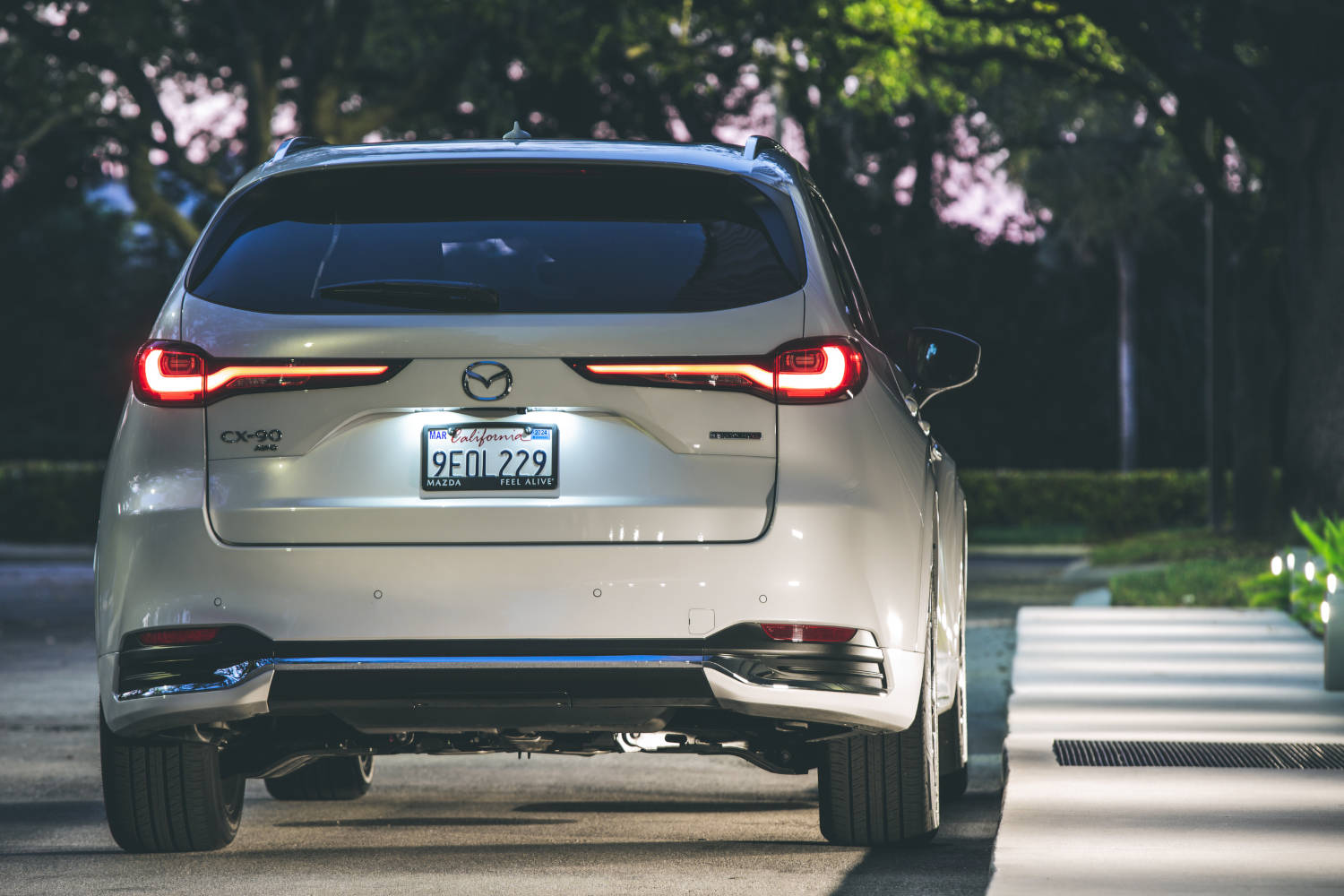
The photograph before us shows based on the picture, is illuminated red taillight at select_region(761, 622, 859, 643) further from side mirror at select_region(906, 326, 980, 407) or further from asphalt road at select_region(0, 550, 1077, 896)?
side mirror at select_region(906, 326, 980, 407)

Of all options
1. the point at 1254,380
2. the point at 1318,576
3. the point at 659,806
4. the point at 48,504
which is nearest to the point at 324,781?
the point at 659,806

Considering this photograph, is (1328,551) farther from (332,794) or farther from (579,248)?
(579,248)

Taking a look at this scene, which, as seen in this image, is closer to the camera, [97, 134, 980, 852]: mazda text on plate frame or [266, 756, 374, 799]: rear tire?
[97, 134, 980, 852]: mazda text on plate frame

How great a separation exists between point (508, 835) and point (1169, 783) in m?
2.23

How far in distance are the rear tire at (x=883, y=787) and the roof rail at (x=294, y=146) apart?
2295 mm

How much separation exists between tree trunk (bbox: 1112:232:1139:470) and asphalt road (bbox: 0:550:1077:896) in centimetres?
3808

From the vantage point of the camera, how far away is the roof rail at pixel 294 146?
5.85 metres

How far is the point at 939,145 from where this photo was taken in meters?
49.5

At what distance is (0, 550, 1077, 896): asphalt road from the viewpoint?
5.84m

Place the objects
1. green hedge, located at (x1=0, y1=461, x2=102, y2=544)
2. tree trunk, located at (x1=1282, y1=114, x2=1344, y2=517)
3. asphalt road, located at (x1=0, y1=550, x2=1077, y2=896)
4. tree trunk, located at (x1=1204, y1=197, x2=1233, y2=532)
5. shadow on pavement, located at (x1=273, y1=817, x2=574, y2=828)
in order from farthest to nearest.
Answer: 1. green hedge, located at (x1=0, y1=461, x2=102, y2=544)
2. tree trunk, located at (x1=1204, y1=197, x2=1233, y2=532)
3. tree trunk, located at (x1=1282, y1=114, x2=1344, y2=517)
4. shadow on pavement, located at (x1=273, y1=817, x2=574, y2=828)
5. asphalt road, located at (x1=0, y1=550, x2=1077, y2=896)

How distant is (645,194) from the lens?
18.0 feet

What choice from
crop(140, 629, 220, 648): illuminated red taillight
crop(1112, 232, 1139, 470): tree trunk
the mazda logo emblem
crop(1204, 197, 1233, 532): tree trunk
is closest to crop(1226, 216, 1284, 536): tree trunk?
crop(1204, 197, 1233, 532): tree trunk

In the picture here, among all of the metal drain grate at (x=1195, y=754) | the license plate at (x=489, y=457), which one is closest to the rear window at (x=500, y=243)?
the license plate at (x=489, y=457)

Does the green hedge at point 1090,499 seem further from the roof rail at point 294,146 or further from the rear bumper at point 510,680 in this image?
the rear bumper at point 510,680
